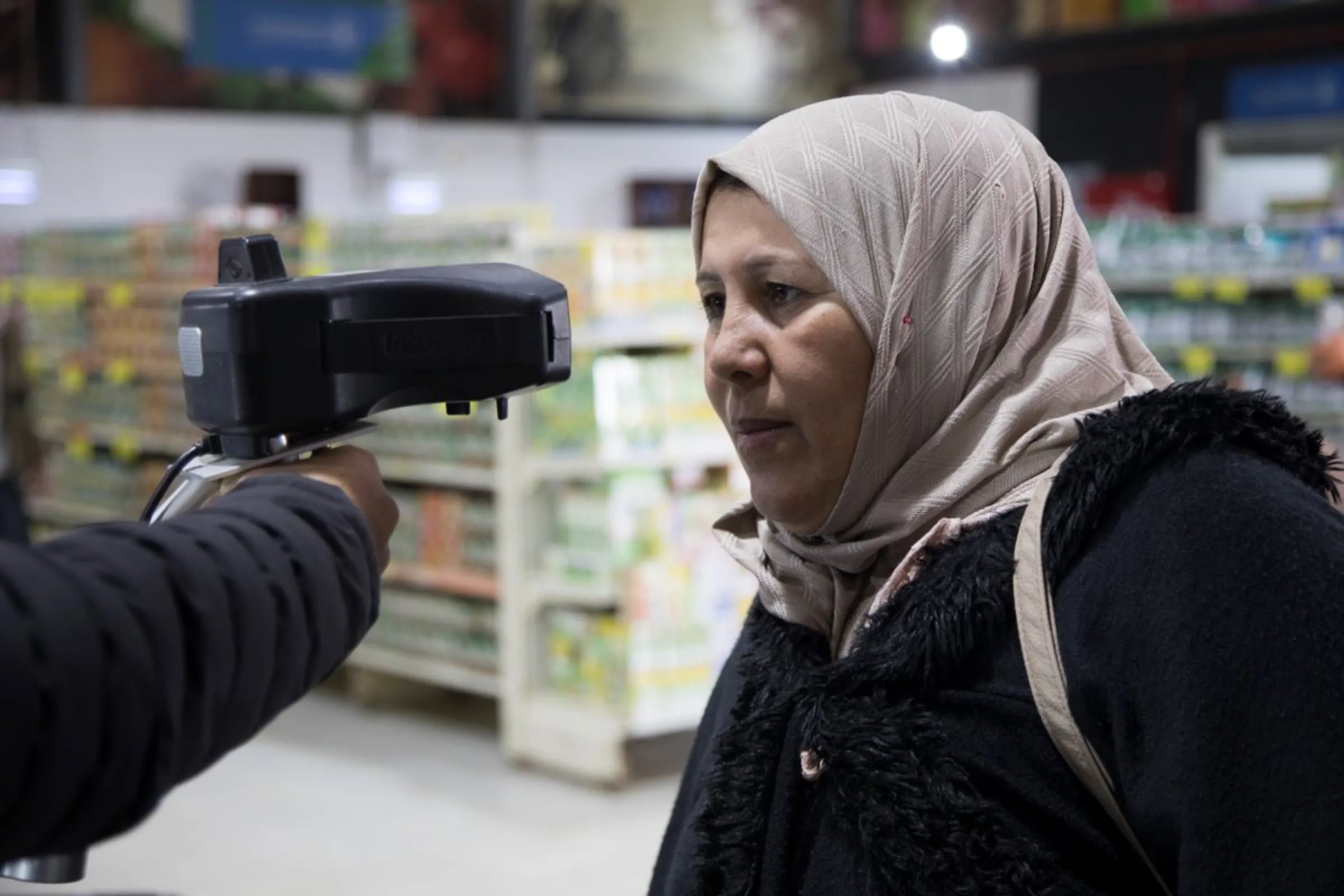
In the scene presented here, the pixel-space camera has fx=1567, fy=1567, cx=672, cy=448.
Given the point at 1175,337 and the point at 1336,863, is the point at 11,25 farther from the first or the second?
the point at 1336,863

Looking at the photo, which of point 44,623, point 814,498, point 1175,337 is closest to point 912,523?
point 814,498

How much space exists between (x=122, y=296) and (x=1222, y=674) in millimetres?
6914

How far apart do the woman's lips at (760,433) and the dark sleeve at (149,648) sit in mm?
541

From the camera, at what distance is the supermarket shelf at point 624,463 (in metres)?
5.15

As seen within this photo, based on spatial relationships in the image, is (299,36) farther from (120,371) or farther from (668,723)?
(668,723)

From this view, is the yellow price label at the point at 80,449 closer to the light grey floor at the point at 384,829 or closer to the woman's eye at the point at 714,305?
the light grey floor at the point at 384,829

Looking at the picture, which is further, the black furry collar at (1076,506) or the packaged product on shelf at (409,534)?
the packaged product on shelf at (409,534)

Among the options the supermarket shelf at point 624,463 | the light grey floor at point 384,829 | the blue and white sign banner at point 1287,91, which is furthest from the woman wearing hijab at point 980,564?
the blue and white sign banner at point 1287,91

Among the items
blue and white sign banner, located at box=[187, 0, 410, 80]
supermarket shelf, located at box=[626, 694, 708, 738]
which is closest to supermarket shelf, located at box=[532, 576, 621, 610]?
supermarket shelf, located at box=[626, 694, 708, 738]

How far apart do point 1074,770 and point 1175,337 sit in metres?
4.97

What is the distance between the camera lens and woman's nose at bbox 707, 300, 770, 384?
151 centimetres

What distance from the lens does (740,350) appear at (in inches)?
59.5

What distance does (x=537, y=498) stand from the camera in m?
5.48

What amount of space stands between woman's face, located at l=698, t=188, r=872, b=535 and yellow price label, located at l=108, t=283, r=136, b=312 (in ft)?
20.7
